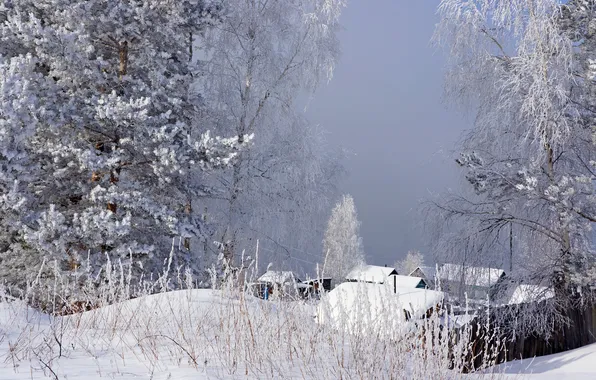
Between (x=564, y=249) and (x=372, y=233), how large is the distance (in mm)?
100795

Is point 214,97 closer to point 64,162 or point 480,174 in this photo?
point 64,162

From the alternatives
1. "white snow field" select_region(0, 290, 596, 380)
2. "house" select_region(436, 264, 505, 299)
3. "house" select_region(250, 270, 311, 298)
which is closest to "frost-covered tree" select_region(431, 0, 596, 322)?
"house" select_region(436, 264, 505, 299)

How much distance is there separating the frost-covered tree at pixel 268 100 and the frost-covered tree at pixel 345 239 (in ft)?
62.0

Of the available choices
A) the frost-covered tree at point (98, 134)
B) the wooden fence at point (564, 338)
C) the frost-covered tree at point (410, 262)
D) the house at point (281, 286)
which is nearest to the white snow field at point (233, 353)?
the house at point (281, 286)

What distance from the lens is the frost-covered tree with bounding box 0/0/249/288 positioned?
8477mm

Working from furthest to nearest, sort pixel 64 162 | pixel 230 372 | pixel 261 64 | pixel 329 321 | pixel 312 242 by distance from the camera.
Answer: pixel 312 242
pixel 261 64
pixel 64 162
pixel 329 321
pixel 230 372

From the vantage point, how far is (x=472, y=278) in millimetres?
10805

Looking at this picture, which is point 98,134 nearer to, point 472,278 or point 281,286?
point 281,286

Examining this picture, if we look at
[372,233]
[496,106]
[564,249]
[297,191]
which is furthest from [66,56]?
[372,233]

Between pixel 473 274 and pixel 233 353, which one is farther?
pixel 473 274

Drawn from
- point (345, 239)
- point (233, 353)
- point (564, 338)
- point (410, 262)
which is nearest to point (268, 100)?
point (564, 338)

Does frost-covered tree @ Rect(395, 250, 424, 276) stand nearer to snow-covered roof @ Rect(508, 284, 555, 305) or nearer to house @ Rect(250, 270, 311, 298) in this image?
snow-covered roof @ Rect(508, 284, 555, 305)

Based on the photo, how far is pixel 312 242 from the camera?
14.2 m

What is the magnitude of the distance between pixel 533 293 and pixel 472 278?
114 centimetres
